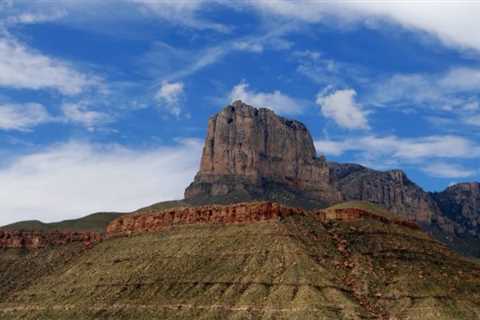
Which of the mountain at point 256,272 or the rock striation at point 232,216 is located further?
the rock striation at point 232,216

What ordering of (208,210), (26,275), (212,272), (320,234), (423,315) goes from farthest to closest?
(26,275), (208,210), (320,234), (212,272), (423,315)

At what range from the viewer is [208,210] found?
167 meters

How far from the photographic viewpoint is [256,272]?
448 feet

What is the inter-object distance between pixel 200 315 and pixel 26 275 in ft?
226

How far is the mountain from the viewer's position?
126812 mm

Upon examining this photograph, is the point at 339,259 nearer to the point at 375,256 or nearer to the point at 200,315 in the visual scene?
the point at 375,256

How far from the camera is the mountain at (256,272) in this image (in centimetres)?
12681

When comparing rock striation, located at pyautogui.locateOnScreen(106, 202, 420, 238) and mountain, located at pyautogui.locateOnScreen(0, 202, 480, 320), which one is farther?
rock striation, located at pyautogui.locateOnScreen(106, 202, 420, 238)

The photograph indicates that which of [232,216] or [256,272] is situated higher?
[232,216]

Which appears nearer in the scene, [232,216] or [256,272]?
[256,272]

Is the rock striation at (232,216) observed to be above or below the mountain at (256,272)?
above

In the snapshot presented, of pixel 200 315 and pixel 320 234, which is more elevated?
pixel 320 234

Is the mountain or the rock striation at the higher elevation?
the rock striation

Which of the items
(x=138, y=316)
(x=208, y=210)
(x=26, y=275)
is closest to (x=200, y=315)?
(x=138, y=316)
